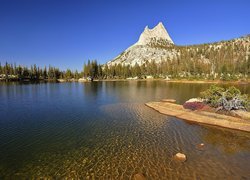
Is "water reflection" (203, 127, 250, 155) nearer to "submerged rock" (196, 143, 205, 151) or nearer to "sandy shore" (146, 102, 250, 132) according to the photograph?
"submerged rock" (196, 143, 205, 151)

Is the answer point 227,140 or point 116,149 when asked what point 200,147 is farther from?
point 116,149

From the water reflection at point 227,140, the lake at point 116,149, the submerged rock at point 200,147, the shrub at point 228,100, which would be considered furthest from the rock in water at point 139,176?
the shrub at point 228,100

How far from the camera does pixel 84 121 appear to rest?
28.9 metres

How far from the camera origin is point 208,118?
28922 millimetres

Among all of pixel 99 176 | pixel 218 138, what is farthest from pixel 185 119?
pixel 99 176

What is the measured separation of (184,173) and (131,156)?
17.2 ft

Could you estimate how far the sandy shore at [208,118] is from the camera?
84.4 feet

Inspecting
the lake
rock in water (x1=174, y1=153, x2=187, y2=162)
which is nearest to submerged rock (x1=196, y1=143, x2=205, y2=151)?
the lake

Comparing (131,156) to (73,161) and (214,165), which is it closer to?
(73,161)

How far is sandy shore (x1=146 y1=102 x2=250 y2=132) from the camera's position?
25.7m

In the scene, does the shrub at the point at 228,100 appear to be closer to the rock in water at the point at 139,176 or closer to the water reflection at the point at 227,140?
the water reflection at the point at 227,140

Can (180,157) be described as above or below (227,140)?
above

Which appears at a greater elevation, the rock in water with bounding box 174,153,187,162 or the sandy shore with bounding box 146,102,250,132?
the sandy shore with bounding box 146,102,250,132

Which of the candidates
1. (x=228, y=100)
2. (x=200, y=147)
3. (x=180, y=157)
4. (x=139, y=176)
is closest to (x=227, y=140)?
(x=200, y=147)
